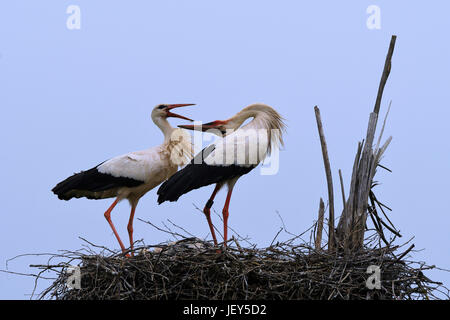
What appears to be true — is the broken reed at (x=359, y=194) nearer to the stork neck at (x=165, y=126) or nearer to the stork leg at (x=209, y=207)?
the stork leg at (x=209, y=207)

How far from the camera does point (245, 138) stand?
22.6 ft

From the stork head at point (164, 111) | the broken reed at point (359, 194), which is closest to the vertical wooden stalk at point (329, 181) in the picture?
the broken reed at point (359, 194)

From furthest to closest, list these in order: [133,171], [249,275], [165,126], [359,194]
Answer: [165,126]
[133,171]
[359,194]
[249,275]

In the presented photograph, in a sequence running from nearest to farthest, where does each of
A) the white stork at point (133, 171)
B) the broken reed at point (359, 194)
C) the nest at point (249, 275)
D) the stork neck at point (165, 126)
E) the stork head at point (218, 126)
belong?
the nest at point (249, 275)
the broken reed at point (359, 194)
the stork head at point (218, 126)
the white stork at point (133, 171)
the stork neck at point (165, 126)

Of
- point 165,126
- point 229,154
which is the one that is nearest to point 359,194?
point 229,154

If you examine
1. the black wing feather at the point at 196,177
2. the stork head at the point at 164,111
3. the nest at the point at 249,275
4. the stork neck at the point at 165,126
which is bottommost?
the nest at the point at 249,275

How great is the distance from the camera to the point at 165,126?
25.3 ft

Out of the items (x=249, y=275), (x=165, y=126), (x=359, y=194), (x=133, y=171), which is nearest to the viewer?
(x=249, y=275)

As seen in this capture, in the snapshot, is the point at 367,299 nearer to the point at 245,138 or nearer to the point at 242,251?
the point at 242,251

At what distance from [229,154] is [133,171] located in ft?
3.60

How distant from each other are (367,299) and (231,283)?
0.92 m

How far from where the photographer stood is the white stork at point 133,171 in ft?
24.5

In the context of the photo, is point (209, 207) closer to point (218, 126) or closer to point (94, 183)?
point (218, 126)
